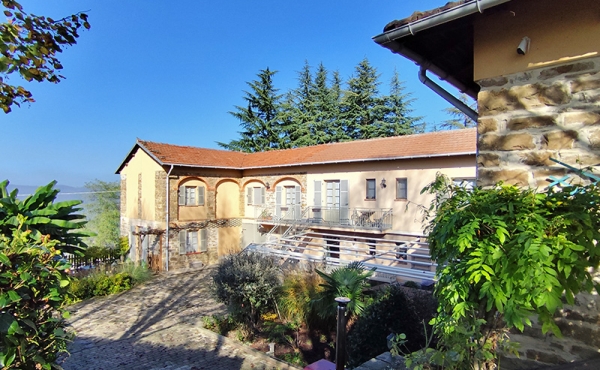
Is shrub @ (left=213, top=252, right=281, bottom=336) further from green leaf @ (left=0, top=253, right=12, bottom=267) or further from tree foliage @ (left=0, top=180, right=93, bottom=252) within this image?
green leaf @ (left=0, top=253, right=12, bottom=267)

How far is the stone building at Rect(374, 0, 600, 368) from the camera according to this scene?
8.48ft

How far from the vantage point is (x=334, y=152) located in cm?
1795

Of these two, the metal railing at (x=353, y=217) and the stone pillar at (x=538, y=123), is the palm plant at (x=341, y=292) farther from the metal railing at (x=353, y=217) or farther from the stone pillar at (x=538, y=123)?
the metal railing at (x=353, y=217)

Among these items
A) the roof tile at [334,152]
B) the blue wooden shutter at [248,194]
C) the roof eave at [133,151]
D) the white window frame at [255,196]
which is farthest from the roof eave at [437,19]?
the blue wooden shutter at [248,194]

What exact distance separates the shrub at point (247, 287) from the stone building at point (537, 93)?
21.3 ft

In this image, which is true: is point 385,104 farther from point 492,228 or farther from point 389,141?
point 492,228

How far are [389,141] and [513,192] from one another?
A: 1510 centimetres

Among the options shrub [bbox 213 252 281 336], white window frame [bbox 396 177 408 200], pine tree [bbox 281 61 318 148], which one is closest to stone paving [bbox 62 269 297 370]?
shrub [bbox 213 252 281 336]

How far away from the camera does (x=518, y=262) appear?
163 cm

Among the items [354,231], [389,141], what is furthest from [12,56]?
[389,141]

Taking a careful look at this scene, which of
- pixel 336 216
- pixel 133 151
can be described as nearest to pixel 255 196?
pixel 336 216

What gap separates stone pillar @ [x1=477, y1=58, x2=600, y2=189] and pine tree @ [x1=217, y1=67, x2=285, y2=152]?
1115 inches

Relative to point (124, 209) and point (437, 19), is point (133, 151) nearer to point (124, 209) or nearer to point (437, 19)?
point (124, 209)

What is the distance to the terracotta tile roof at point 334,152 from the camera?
13.7 metres
